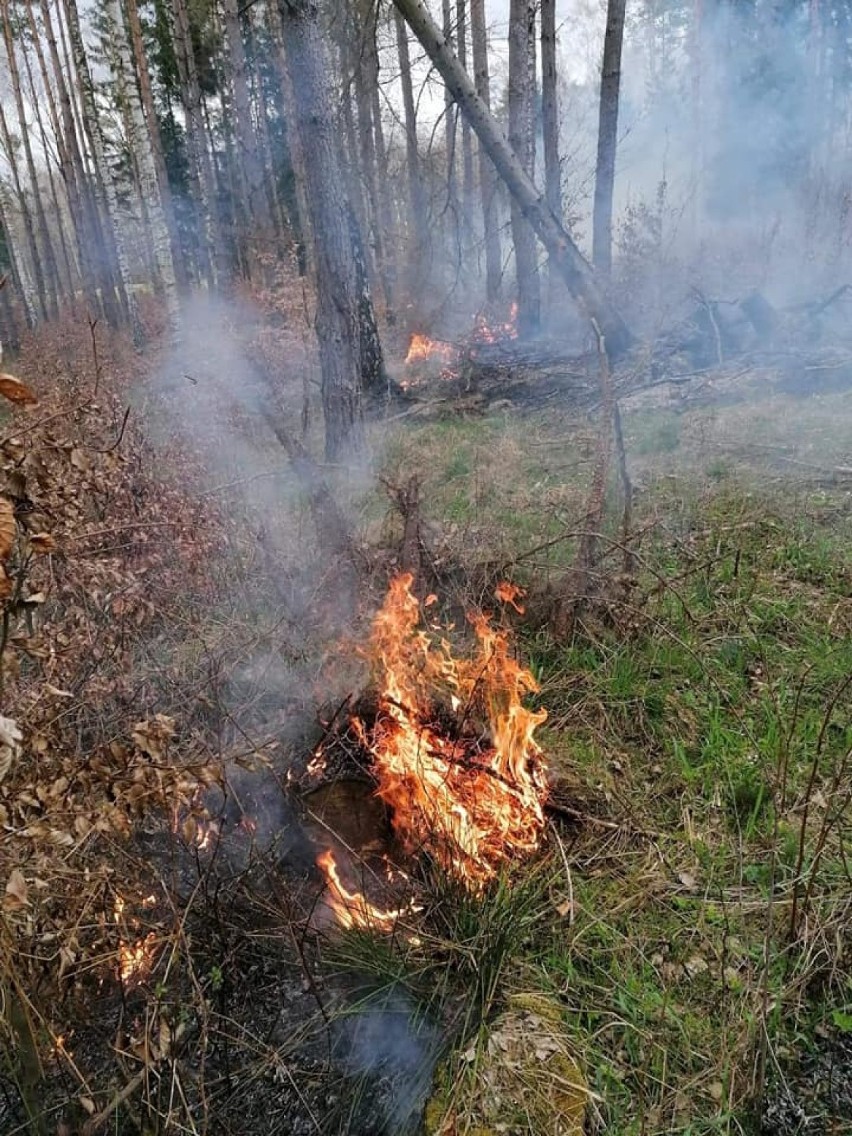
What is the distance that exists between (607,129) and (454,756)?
38.3 ft

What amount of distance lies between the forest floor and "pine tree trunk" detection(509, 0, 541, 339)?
7.95 m

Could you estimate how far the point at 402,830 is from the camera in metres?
3.00

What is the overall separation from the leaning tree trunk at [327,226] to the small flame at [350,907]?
4.59 meters

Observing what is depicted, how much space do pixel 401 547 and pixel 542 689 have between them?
147 centimetres

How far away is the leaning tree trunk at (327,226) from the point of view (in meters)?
6.04

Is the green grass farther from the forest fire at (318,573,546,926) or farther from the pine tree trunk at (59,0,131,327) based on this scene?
the pine tree trunk at (59,0,131,327)

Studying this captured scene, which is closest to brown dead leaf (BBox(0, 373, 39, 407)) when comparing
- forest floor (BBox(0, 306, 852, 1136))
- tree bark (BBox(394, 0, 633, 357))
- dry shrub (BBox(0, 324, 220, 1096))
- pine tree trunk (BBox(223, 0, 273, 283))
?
dry shrub (BBox(0, 324, 220, 1096))

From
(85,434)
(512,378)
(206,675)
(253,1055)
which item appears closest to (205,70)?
(512,378)

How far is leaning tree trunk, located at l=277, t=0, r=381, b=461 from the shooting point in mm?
6035

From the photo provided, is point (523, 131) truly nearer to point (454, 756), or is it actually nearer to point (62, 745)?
point (454, 756)

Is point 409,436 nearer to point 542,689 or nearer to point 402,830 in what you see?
point 542,689

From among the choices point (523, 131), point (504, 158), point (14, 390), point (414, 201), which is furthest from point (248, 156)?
point (14, 390)

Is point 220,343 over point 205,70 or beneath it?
beneath

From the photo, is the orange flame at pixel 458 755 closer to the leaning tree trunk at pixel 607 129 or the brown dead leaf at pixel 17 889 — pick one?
the brown dead leaf at pixel 17 889
